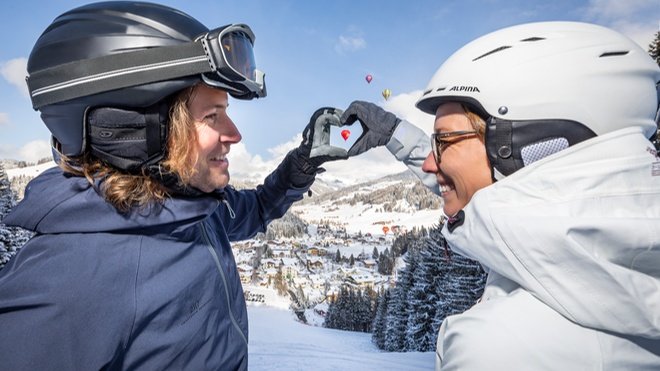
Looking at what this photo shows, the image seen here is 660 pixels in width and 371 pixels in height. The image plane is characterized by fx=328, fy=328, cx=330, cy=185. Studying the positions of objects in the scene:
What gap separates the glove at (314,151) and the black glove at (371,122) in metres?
0.13

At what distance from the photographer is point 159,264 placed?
1.60 metres

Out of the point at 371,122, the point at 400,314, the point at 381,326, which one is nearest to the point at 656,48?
the point at 371,122

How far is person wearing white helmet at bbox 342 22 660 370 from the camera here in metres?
1.12

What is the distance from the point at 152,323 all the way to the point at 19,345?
Result: 46cm

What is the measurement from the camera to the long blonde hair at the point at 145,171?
1.59 m

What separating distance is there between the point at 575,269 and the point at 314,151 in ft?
8.09

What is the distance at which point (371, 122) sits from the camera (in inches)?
135

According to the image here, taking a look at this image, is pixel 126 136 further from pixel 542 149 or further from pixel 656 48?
pixel 656 48

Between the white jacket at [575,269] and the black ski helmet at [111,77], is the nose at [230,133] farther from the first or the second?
the white jacket at [575,269]

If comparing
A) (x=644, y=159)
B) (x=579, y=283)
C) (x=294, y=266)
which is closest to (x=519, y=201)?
(x=579, y=283)

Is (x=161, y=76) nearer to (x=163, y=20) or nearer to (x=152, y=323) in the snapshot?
(x=163, y=20)

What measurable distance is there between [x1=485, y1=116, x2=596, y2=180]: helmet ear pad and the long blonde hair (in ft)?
5.32

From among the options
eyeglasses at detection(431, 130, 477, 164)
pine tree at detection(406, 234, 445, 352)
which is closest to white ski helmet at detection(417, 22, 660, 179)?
eyeglasses at detection(431, 130, 477, 164)

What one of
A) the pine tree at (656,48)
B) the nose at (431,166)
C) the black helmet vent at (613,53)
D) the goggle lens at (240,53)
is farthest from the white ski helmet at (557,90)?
the pine tree at (656,48)
